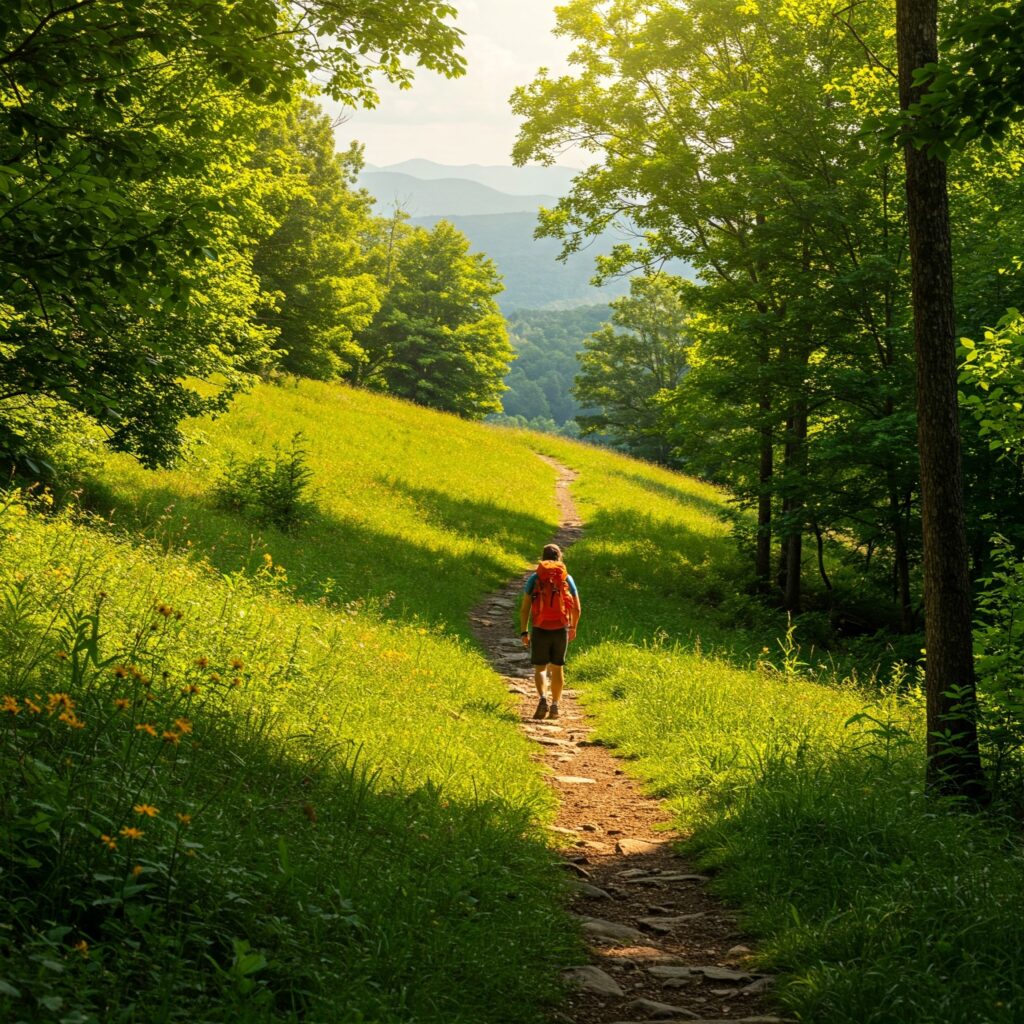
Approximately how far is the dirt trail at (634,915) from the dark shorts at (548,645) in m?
1.13

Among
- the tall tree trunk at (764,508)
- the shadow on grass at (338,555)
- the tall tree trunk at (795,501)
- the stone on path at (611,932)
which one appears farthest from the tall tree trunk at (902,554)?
the stone on path at (611,932)

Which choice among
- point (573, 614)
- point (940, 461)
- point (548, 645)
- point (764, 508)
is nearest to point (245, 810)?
point (940, 461)

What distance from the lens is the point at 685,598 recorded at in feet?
62.0

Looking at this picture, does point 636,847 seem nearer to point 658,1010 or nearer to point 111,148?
point 658,1010

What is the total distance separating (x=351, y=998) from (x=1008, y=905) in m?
3.43

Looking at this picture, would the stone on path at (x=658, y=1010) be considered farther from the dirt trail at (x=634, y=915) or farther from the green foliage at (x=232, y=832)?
the green foliage at (x=232, y=832)

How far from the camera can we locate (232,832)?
414cm

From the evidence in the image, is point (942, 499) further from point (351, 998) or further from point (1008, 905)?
point (351, 998)

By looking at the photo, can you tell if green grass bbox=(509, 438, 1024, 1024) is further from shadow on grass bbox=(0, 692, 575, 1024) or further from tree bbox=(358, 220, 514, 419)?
tree bbox=(358, 220, 514, 419)

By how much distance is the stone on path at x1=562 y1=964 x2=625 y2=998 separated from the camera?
411 cm

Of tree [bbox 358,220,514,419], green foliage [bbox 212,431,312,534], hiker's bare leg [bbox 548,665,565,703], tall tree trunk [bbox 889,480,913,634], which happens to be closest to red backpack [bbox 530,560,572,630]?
hiker's bare leg [bbox 548,665,565,703]

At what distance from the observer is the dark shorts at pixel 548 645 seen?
1016cm

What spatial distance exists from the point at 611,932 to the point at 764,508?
51.2 feet

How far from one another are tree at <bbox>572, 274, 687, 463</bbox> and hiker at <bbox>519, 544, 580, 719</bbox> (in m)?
Answer: 42.7
